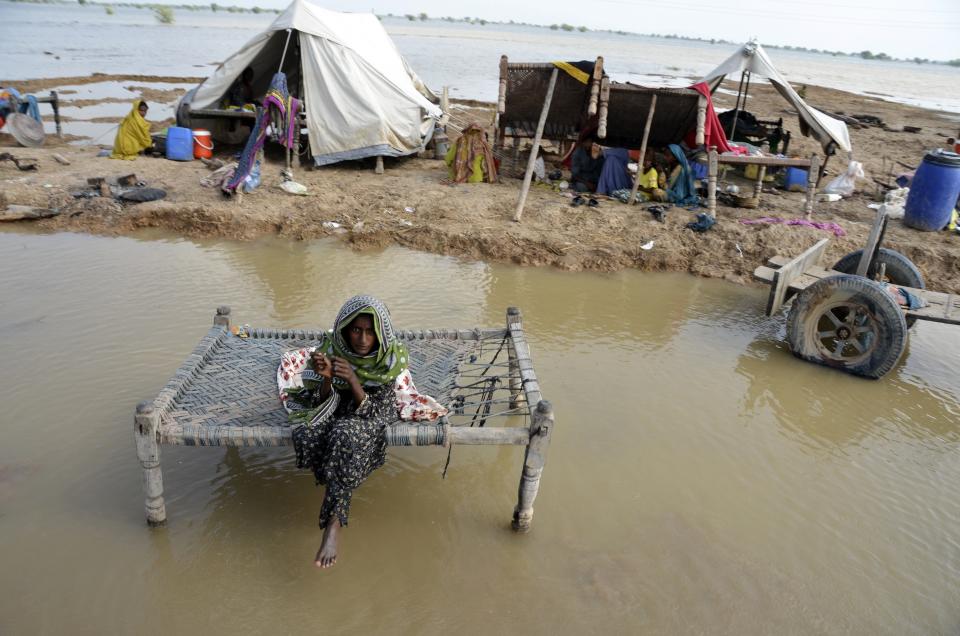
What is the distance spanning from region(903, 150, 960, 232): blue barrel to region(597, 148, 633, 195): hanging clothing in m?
3.44

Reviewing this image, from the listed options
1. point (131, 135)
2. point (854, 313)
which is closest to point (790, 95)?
point (854, 313)

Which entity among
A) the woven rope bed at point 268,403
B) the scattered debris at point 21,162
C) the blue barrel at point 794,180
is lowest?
the woven rope bed at point 268,403

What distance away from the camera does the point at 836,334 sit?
5.04 metres

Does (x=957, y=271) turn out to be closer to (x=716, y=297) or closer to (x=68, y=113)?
(x=716, y=297)

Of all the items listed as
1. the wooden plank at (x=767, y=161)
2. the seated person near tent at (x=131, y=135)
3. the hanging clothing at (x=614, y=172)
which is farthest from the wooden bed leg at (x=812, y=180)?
the seated person near tent at (x=131, y=135)

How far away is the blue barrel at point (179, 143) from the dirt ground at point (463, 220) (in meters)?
0.33

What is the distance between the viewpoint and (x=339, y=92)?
9.38 meters

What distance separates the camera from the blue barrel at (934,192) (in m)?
7.27

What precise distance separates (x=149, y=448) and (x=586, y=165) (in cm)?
753

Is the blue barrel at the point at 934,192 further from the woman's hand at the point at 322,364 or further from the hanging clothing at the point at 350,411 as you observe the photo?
the woman's hand at the point at 322,364

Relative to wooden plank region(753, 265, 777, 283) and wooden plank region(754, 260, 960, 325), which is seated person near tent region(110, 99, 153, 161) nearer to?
wooden plank region(753, 265, 777, 283)

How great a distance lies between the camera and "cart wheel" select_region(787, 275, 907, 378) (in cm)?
465

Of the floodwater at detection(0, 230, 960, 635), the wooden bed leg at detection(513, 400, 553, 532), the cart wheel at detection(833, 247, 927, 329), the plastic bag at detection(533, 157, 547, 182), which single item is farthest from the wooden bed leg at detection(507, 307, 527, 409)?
the plastic bag at detection(533, 157, 547, 182)

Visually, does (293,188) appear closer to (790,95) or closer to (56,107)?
(56,107)
